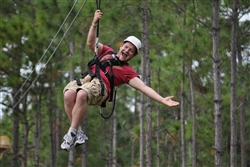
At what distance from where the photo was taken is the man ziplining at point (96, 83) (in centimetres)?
634

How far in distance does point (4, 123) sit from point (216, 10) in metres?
11.5

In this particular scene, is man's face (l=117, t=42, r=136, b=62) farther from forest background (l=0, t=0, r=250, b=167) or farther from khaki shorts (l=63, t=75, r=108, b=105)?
forest background (l=0, t=0, r=250, b=167)

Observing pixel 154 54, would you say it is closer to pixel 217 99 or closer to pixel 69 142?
pixel 217 99

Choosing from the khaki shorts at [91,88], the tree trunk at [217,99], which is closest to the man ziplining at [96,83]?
the khaki shorts at [91,88]

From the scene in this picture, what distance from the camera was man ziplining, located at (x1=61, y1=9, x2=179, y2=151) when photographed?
6344 millimetres

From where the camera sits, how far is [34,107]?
67.2 feet

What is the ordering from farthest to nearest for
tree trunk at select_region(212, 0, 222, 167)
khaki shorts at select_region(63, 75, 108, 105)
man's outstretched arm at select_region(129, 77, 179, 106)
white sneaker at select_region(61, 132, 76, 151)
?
tree trunk at select_region(212, 0, 222, 167), white sneaker at select_region(61, 132, 76, 151), khaki shorts at select_region(63, 75, 108, 105), man's outstretched arm at select_region(129, 77, 179, 106)

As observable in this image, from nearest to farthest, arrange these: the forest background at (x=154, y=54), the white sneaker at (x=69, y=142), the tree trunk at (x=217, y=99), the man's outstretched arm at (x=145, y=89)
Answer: the man's outstretched arm at (x=145, y=89) → the white sneaker at (x=69, y=142) → the tree trunk at (x=217, y=99) → the forest background at (x=154, y=54)

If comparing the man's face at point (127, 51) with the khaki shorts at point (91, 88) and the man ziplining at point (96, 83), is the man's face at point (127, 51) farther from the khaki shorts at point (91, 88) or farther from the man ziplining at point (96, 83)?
the khaki shorts at point (91, 88)

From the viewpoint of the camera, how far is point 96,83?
6371 mm

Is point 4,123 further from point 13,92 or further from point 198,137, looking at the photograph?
point 198,137

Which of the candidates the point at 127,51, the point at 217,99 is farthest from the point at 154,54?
the point at 127,51

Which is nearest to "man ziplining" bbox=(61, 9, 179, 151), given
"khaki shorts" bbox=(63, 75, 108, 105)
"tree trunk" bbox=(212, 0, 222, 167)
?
"khaki shorts" bbox=(63, 75, 108, 105)

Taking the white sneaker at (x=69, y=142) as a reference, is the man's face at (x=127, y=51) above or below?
above
